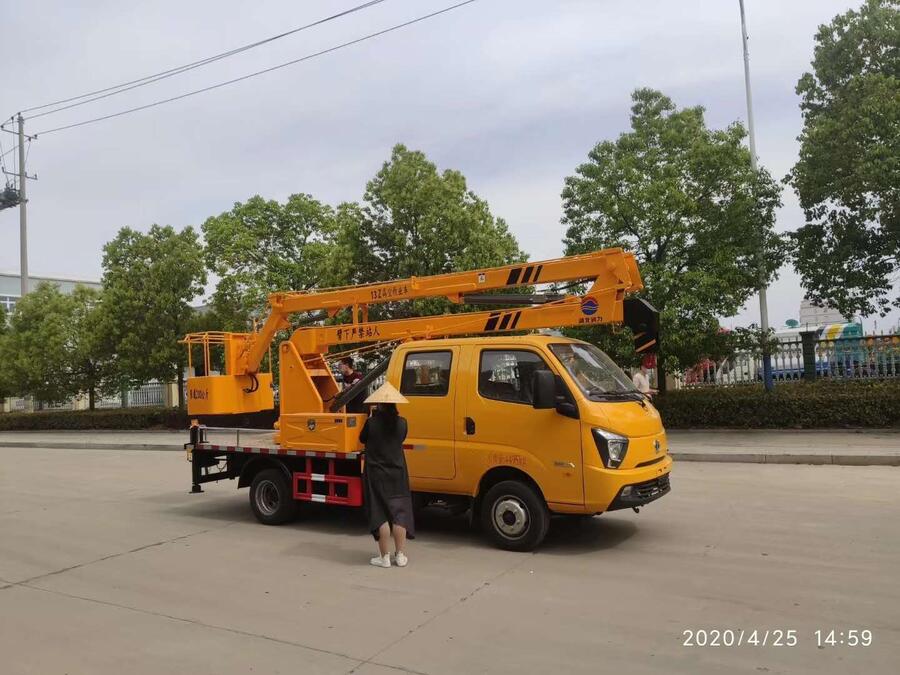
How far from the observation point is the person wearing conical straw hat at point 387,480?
21.4ft

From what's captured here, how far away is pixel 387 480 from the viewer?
6.57 m

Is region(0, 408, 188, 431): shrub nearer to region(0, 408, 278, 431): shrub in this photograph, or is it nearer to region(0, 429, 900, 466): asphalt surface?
region(0, 408, 278, 431): shrub

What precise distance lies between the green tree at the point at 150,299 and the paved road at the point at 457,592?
1774 cm

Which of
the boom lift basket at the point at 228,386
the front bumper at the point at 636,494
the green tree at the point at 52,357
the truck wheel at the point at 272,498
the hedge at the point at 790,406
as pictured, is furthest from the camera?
the green tree at the point at 52,357

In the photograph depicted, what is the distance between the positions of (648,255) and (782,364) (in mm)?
5318

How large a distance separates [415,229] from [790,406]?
10.9 meters

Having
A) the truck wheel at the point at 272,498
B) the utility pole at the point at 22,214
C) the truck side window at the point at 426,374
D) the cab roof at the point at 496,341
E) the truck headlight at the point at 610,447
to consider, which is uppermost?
the utility pole at the point at 22,214

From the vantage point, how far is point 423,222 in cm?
1966

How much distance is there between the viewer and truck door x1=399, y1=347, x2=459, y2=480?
7.41m

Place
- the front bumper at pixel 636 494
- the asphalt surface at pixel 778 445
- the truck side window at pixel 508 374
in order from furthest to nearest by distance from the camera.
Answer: the asphalt surface at pixel 778 445, the truck side window at pixel 508 374, the front bumper at pixel 636 494

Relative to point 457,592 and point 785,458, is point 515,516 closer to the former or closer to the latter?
point 457,592

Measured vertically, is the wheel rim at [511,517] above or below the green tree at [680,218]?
below

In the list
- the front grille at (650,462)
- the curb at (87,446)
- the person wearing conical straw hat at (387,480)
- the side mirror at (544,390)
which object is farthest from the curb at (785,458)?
the curb at (87,446)

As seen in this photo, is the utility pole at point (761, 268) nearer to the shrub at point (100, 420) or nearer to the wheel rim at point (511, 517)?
the wheel rim at point (511, 517)
